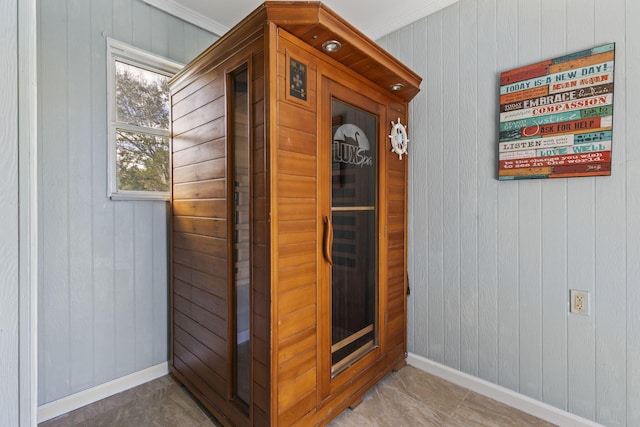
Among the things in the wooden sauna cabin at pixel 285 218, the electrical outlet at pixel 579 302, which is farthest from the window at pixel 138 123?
the electrical outlet at pixel 579 302

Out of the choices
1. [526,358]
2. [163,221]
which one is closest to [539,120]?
[526,358]

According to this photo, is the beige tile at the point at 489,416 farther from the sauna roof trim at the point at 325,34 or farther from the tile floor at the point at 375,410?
the sauna roof trim at the point at 325,34

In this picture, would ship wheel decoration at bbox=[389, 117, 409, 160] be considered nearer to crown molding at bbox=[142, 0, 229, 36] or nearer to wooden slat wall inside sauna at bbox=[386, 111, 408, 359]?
wooden slat wall inside sauna at bbox=[386, 111, 408, 359]

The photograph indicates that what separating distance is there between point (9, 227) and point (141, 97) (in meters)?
1.56

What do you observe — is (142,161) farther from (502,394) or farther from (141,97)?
(502,394)

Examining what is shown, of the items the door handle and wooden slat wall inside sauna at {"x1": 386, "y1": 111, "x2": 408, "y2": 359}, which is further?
wooden slat wall inside sauna at {"x1": 386, "y1": 111, "x2": 408, "y2": 359}

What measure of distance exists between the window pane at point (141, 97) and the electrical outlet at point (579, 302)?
110 inches

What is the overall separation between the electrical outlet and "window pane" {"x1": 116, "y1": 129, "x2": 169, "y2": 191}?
2653 mm

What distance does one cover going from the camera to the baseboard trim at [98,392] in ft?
5.58

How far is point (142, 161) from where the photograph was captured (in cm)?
205

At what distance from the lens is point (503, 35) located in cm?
185

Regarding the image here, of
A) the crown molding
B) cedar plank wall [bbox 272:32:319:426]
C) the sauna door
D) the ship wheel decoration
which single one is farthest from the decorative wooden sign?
the crown molding

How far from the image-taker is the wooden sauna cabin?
→ 4.41ft

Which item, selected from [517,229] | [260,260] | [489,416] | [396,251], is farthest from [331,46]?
[489,416]
